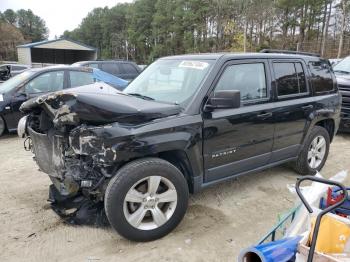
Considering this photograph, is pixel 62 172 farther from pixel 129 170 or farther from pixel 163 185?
pixel 163 185

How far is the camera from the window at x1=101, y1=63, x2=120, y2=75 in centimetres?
1374

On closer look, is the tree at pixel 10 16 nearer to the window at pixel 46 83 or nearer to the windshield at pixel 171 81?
the window at pixel 46 83

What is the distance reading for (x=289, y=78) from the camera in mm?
4594

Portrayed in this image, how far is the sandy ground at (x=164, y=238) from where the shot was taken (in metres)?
3.14

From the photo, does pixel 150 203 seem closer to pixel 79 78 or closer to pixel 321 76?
pixel 321 76

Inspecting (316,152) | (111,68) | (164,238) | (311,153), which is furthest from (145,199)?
(111,68)

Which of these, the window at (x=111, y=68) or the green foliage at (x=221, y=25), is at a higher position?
the green foliage at (x=221, y=25)

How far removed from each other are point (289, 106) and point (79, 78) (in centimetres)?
558

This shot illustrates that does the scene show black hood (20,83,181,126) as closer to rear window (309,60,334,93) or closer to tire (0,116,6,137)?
rear window (309,60,334,93)

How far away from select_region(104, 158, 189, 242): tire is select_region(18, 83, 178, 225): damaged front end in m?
0.19

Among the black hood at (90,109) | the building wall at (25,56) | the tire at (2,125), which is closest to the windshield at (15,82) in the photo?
the tire at (2,125)

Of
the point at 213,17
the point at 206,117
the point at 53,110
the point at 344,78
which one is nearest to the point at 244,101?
the point at 206,117

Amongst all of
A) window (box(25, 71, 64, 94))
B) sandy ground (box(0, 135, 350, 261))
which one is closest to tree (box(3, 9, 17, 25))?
window (box(25, 71, 64, 94))

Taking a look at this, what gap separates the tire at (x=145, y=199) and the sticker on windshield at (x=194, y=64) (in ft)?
4.19
